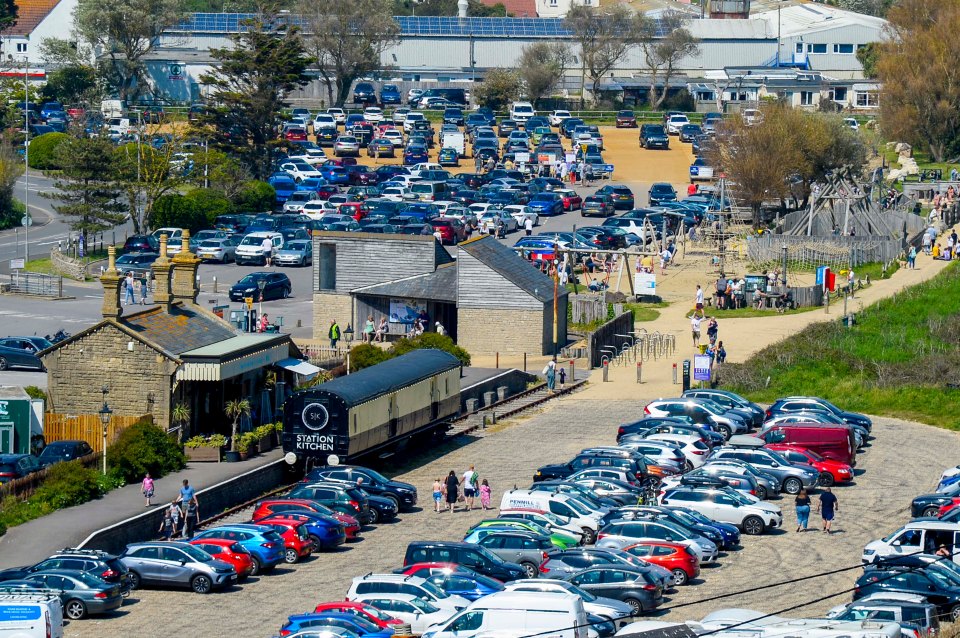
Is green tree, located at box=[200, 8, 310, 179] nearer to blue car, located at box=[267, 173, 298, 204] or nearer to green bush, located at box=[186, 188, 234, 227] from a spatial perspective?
blue car, located at box=[267, 173, 298, 204]

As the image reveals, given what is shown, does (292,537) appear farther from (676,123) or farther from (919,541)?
(676,123)

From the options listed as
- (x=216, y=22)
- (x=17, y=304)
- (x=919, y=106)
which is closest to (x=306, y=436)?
(x=17, y=304)

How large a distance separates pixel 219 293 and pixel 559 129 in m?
55.3

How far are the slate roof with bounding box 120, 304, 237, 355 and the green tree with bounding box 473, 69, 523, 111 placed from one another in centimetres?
8431

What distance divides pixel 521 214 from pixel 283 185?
53.3 feet

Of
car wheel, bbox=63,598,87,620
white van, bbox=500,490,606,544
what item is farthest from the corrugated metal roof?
car wheel, bbox=63,598,87,620

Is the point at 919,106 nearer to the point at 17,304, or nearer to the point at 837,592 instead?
the point at 17,304

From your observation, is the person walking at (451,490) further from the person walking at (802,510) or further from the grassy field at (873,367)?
the grassy field at (873,367)

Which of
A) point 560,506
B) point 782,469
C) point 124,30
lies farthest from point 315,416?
point 124,30

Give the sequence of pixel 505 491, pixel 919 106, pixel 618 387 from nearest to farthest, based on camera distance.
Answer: pixel 505 491
pixel 618 387
pixel 919 106

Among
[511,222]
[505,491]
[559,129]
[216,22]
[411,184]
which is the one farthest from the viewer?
[216,22]

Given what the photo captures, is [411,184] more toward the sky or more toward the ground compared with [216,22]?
more toward the ground

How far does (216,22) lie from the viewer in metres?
144

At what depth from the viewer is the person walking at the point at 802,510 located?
42.3 meters
